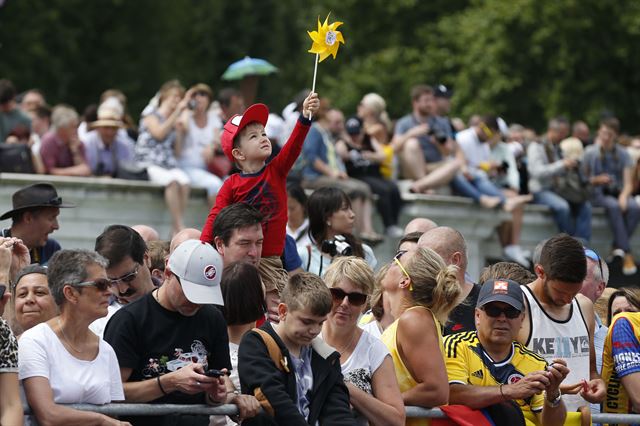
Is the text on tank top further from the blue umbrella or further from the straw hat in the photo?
the blue umbrella

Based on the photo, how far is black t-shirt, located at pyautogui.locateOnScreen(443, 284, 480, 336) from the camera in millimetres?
9148

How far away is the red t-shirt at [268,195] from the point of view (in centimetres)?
955

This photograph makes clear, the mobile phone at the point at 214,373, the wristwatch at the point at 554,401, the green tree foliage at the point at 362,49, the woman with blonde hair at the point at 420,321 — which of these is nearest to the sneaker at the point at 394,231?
the woman with blonde hair at the point at 420,321

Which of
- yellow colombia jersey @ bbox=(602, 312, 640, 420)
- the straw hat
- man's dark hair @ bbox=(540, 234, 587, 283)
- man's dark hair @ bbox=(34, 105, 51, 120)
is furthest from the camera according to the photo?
man's dark hair @ bbox=(34, 105, 51, 120)

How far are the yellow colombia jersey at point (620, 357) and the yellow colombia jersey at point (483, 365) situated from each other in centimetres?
92

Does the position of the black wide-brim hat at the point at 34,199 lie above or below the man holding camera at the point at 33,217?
above

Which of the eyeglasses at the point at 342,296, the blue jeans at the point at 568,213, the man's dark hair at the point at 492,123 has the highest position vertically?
the man's dark hair at the point at 492,123

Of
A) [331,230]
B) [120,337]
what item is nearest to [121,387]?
[120,337]

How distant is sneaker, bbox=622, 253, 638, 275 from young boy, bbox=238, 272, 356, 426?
12.3 m

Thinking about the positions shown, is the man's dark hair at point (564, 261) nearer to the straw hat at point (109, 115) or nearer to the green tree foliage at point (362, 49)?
the straw hat at point (109, 115)

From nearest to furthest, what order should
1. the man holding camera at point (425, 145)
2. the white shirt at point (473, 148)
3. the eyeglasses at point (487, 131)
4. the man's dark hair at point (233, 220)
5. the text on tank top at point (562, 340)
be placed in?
the text on tank top at point (562, 340) < the man's dark hair at point (233, 220) < the man holding camera at point (425, 145) < the white shirt at point (473, 148) < the eyeglasses at point (487, 131)

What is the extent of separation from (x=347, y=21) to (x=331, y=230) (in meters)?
28.8

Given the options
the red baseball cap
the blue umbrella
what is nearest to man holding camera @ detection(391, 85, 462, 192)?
the blue umbrella

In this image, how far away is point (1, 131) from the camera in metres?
15.9
